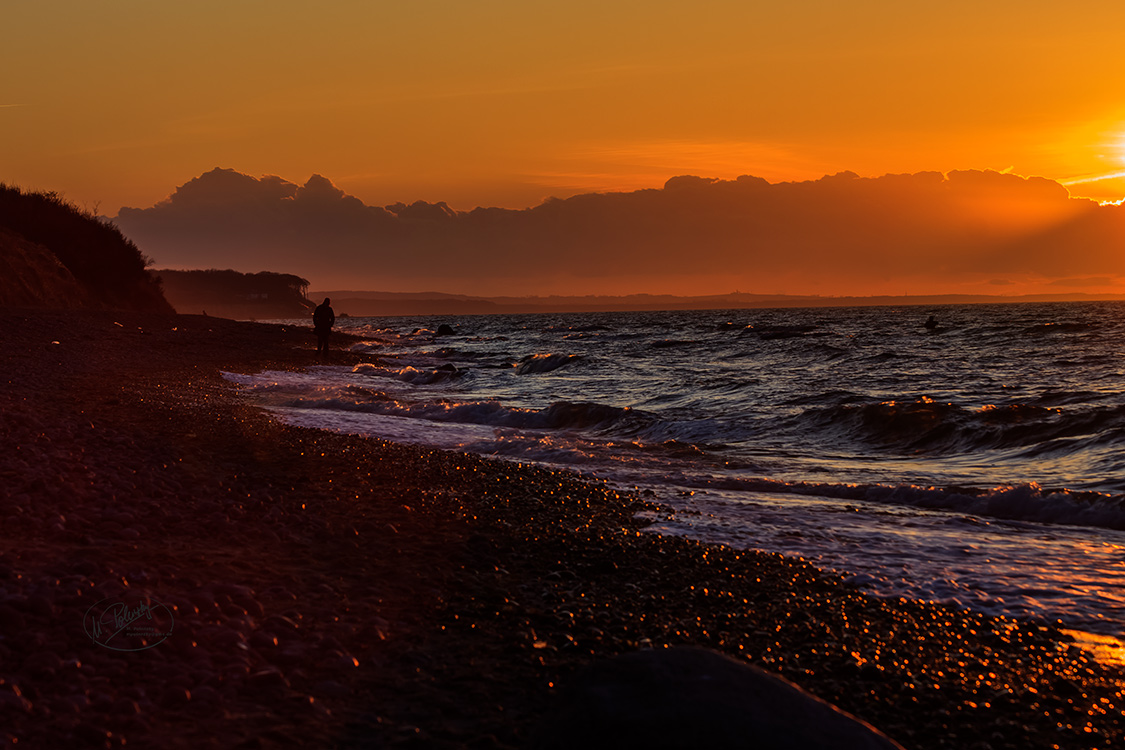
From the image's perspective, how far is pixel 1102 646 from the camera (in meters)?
4.80

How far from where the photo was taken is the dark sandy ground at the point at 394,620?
3.45 meters

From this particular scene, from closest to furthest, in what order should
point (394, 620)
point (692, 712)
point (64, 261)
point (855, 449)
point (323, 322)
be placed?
point (692, 712) → point (394, 620) → point (855, 449) → point (323, 322) → point (64, 261)

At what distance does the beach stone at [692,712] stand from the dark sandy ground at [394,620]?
0.38 meters

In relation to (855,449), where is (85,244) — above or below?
above

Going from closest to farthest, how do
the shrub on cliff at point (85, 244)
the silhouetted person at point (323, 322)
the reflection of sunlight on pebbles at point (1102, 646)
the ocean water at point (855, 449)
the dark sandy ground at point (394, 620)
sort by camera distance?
the dark sandy ground at point (394, 620) → the reflection of sunlight on pebbles at point (1102, 646) → the ocean water at point (855, 449) → the silhouetted person at point (323, 322) → the shrub on cliff at point (85, 244)

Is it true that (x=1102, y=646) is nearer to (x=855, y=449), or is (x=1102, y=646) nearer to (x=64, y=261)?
(x=855, y=449)

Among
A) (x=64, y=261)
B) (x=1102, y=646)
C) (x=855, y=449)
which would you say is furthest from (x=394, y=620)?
(x=64, y=261)

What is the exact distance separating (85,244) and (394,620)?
49840 millimetres

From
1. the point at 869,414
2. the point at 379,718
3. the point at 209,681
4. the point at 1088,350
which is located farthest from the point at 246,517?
the point at 1088,350

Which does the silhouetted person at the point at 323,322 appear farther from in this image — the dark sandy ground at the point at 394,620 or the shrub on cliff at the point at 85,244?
the dark sandy ground at the point at 394,620

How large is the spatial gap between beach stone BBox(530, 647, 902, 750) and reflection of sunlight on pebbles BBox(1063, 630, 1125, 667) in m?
2.60

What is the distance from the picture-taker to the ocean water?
6.66 meters

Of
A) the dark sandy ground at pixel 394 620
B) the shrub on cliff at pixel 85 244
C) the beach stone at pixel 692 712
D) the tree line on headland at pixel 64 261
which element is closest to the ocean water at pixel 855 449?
the dark sandy ground at pixel 394 620

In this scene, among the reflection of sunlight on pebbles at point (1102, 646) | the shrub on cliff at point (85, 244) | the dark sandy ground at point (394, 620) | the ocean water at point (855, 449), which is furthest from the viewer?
the shrub on cliff at point (85, 244)
